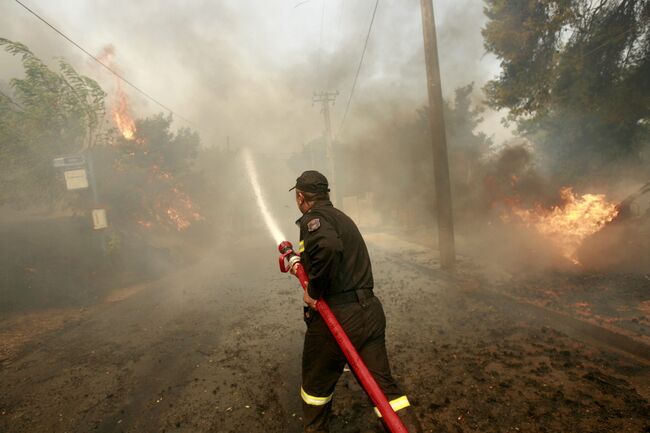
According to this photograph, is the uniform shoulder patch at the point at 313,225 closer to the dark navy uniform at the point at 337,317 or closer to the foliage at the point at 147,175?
the dark navy uniform at the point at 337,317

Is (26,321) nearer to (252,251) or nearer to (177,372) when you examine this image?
(177,372)

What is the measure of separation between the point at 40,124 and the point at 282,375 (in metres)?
12.9

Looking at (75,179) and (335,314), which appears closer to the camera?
(335,314)

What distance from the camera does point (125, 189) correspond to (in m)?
16.2

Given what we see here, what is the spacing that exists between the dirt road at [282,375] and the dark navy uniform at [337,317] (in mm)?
919

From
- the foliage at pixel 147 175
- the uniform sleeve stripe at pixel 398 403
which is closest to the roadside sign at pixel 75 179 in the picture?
the foliage at pixel 147 175

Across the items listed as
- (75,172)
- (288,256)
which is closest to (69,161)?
(75,172)

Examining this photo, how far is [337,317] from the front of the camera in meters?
2.59

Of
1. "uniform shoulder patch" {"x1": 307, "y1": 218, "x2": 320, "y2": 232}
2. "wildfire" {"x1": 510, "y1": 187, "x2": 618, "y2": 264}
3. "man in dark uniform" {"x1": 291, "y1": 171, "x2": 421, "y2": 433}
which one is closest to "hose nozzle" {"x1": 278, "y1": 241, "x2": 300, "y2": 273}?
"man in dark uniform" {"x1": 291, "y1": 171, "x2": 421, "y2": 433}

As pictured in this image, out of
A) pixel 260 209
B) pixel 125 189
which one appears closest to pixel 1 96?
pixel 125 189

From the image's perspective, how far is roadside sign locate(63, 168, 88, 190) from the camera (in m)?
11.3

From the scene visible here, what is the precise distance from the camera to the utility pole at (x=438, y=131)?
9.02 metres

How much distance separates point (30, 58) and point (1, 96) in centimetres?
155

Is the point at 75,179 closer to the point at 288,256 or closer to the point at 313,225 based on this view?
the point at 288,256
